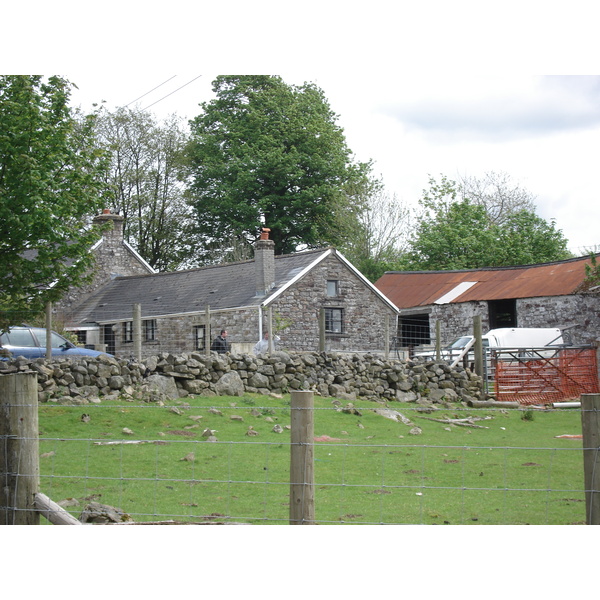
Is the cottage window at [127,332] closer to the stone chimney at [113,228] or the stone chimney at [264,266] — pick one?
the stone chimney at [113,228]

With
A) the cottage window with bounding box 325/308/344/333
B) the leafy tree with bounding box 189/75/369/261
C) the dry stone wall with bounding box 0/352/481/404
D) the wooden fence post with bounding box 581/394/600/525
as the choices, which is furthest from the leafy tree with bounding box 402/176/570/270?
the wooden fence post with bounding box 581/394/600/525

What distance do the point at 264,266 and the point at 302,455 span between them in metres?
24.7

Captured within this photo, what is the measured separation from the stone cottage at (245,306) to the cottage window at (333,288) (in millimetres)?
42

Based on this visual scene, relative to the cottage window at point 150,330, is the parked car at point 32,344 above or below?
below

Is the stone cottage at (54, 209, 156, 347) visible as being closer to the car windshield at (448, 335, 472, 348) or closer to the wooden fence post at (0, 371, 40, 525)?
the car windshield at (448, 335, 472, 348)

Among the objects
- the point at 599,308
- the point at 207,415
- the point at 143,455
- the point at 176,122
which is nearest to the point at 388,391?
the point at 207,415

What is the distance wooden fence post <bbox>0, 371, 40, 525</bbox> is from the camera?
645 centimetres

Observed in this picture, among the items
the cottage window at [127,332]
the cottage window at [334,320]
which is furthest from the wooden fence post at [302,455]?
the cottage window at [127,332]

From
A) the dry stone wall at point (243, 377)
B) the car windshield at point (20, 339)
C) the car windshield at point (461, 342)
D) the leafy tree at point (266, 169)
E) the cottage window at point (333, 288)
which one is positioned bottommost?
the dry stone wall at point (243, 377)

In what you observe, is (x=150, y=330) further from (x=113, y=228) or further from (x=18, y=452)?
(x=18, y=452)

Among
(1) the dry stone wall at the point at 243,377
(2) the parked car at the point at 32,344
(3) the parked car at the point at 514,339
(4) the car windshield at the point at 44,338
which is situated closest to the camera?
(1) the dry stone wall at the point at 243,377

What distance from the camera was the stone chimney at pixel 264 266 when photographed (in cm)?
3058

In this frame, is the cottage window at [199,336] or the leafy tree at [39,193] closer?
the leafy tree at [39,193]

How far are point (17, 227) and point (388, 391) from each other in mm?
10651
